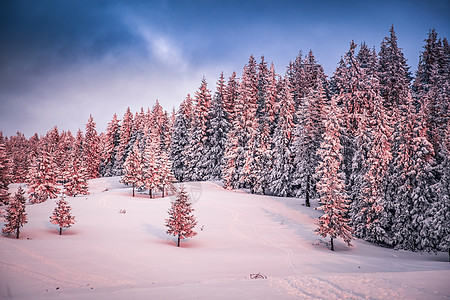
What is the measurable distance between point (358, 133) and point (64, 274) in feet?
99.2

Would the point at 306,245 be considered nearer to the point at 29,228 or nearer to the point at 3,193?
the point at 29,228

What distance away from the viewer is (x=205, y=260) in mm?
16141

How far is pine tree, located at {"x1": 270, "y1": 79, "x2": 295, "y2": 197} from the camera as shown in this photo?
37.6 metres

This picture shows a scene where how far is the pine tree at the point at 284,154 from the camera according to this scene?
3759 centimetres

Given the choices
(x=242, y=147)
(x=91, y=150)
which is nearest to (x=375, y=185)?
(x=242, y=147)

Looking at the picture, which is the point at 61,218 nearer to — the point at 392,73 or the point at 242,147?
the point at 242,147

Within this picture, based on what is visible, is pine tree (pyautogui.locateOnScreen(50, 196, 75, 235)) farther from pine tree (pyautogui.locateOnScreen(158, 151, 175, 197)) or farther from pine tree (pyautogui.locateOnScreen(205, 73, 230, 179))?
pine tree (pyautogui.locateOnScreen(205, 73, 230, 179))

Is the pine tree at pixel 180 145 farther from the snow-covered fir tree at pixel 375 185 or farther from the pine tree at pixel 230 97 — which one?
the snow-covered fir tree at pixel 375 185

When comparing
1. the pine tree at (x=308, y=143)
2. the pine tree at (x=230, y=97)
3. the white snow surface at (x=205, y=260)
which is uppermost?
the pine tree at (x=230, y=97)

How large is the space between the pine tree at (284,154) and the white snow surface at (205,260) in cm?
474

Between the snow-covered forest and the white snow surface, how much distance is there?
3522 millimetres

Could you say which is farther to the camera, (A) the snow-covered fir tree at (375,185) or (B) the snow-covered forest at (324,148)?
(A) the snow-covered fir tree at (375,185)

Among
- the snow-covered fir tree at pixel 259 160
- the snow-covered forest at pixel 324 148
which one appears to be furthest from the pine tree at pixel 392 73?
the snow-covered fir tree at pixel 259 160

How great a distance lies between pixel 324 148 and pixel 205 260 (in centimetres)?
2261
